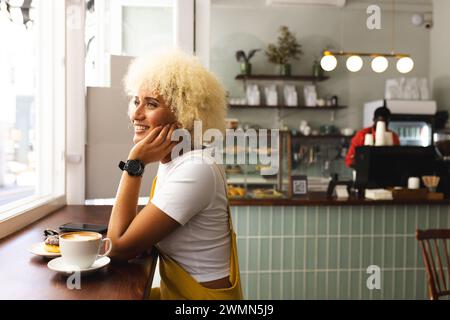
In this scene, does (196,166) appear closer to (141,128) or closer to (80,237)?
(141,128)

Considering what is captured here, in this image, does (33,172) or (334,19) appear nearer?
(33,172)

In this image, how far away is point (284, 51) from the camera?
6035 millimetres

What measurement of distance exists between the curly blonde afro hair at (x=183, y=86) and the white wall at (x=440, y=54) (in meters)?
5.61

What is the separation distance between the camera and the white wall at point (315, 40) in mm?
6223

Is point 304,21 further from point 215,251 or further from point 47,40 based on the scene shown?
point 215,251

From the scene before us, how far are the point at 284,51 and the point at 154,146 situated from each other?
498 cm

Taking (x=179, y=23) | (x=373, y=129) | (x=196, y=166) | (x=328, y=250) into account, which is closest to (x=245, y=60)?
(x=373, y=129)

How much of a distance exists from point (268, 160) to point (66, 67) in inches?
119

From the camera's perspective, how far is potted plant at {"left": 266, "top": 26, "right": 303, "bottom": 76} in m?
6.04

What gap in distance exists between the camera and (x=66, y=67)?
2125 millimetres

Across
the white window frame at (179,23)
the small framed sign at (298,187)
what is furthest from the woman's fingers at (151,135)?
the small framed sign at (298,187)

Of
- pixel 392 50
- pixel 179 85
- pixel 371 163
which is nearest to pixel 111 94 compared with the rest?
pixel 179 85

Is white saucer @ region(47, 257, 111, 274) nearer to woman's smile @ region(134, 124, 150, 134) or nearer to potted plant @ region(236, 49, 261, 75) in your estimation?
woman's smile @ region(134, 124, 150, 134)

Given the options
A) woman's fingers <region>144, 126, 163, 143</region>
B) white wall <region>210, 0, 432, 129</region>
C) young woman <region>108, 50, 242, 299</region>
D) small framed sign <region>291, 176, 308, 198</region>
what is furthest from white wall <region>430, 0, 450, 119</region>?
woman's fingers <region>144, 126, 163, 143</region>
